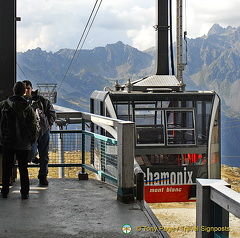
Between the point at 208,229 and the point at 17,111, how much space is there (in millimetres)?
3935

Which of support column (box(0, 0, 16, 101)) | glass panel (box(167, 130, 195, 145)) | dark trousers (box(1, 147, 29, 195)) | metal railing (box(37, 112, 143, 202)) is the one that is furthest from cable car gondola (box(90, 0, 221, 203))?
dark trousers (box(1, 147, 29, 195))

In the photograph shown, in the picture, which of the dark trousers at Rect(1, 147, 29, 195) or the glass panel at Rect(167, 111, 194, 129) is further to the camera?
the glass panel at Rect(167, 111, 194, 129)

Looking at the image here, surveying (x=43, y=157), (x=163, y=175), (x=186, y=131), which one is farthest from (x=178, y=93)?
(x=43, y=157)

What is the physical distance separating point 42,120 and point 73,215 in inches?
80.0

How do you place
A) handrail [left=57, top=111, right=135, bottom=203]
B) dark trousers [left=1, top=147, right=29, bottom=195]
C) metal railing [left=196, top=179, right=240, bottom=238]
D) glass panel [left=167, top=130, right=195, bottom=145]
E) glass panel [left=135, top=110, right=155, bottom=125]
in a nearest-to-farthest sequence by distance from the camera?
metal railing [left=196, top=179, right=240, bottom=238] < handrail [left=57, top=111, right=135, bottom=203] < dark trousers [left=1, top=147, right=29, bottom=195] < glass panel [left=135, top=110, right=155, bottom=125] < glass panel [left=167, top=130, right=195, bottom=145]

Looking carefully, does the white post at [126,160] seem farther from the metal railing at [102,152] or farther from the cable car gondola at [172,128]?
the cable car gondola at [172,128]

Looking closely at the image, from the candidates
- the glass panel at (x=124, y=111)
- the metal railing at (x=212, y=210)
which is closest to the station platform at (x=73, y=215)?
the metal railing at (x=212, y=210)

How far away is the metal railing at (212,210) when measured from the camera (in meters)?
4.12

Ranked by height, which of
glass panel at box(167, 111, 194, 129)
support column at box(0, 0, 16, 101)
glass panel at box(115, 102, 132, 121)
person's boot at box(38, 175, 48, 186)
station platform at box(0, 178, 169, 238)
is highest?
support column at box(0, 0, 16, 101)

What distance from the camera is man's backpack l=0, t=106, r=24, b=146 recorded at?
7484 millimetres

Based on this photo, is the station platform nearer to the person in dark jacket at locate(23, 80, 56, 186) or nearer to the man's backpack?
the person in dark jacket at locate(23, 80, 56, 186)

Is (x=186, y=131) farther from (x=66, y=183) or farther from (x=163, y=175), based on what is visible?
(x=66, y=183)

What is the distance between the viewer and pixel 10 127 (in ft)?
24.6

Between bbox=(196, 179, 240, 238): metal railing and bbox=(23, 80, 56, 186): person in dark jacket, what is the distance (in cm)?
430
